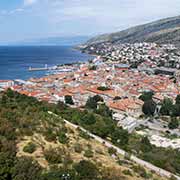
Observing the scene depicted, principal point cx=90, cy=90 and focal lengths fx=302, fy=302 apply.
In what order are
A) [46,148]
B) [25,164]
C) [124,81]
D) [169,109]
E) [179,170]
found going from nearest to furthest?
[25,164] → [46,148] → [179,170] → [169,109] → [124,81]

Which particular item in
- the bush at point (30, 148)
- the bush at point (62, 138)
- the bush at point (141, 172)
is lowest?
the bush at point (141, 172)

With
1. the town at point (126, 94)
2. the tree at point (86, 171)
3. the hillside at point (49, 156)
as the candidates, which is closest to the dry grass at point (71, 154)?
the hillside at point (49, 156)

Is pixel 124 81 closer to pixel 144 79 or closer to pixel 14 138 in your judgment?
pixel 144 79

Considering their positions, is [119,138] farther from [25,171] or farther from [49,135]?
[25,171]

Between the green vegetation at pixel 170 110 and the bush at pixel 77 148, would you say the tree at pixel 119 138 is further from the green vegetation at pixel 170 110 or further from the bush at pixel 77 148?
the green vegetation at pixel 170 110

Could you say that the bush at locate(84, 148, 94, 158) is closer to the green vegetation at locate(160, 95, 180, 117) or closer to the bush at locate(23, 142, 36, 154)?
the bush at locate(23, 142, 36, 154)

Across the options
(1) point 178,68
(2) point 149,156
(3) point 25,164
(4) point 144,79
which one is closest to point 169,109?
(2) point 149,156

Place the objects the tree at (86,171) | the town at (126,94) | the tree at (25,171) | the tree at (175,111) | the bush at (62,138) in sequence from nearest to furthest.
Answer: the tree at (25,171), the tree at (86,171), the bush at (62,138), the town at (126,94), the tree at (175,111)

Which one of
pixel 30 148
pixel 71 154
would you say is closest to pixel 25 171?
pixel 30 148
